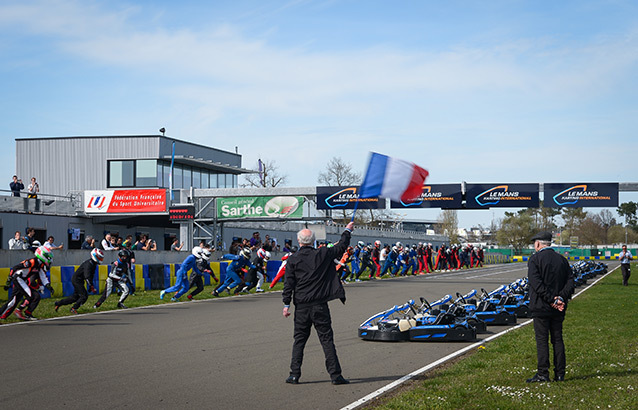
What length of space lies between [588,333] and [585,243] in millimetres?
114362

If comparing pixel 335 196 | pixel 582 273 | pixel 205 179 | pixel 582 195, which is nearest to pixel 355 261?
pixel 335 196

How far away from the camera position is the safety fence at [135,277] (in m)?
19.3

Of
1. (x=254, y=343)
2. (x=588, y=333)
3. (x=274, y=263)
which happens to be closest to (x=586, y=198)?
(x=274, y=263)

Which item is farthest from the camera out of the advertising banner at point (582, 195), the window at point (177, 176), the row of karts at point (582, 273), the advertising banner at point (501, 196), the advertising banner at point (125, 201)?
the window at point (177, 176)

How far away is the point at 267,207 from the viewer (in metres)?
35.6

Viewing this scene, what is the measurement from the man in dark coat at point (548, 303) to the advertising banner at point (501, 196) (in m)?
27.3

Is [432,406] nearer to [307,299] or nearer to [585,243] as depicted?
[307,299]

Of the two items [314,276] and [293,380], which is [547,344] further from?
[293,380]

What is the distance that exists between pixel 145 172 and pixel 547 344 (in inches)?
1620

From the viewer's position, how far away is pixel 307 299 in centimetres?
736

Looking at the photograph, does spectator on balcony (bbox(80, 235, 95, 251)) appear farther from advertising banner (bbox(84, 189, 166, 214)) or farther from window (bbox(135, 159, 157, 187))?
window (bbox(135, 159, 157, 187))

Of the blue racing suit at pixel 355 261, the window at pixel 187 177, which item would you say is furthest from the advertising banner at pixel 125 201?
the window at pixel 187 177

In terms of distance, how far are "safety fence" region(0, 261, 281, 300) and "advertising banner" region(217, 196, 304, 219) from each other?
9.57m

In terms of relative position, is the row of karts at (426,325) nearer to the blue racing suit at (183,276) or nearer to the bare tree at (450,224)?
the blue racing suit at (183,276)
